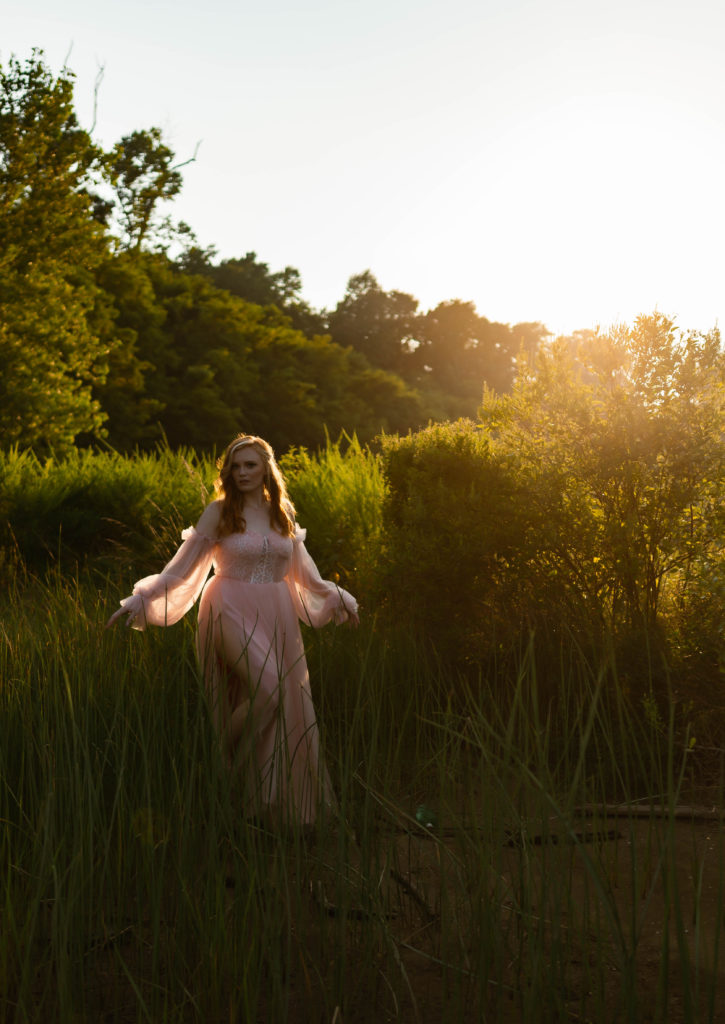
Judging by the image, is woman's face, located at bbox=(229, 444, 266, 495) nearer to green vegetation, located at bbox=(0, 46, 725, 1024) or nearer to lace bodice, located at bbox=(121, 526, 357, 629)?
lace bodice, located at bbox=(121, 526, 357, 629)

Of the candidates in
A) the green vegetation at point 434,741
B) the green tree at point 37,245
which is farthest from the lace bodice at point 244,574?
the green tree at point 37,245

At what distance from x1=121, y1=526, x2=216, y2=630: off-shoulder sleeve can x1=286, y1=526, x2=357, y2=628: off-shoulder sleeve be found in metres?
0.44

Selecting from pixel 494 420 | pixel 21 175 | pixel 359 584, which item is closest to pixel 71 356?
pixel 21 175

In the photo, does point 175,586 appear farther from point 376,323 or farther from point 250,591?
point 376,323

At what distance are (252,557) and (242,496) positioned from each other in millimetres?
358

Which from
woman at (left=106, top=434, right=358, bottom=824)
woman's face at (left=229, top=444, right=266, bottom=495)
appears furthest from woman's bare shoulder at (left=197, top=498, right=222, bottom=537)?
woman's face at (left=229, top=444, right=266, bottom=495)

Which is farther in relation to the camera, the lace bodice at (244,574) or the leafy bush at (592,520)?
the leafy bush at (592,520)

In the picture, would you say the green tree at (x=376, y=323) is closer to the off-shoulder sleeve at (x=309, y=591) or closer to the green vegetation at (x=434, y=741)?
the green vegetation at (x=434, y=741)

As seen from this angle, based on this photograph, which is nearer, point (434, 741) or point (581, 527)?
point (434, 741)

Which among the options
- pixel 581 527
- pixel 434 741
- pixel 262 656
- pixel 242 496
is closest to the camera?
pixel 434 741

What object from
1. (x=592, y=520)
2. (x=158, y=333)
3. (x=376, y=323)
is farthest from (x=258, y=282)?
(x=592, y=520)

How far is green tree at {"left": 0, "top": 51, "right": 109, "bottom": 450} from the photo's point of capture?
18297 mm

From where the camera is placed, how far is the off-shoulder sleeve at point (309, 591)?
16.7ft

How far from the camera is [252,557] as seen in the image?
16.3 ft
